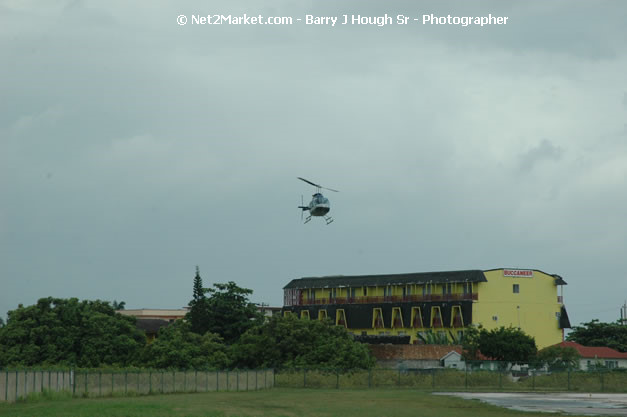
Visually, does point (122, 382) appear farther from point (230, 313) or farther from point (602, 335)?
point (602, 335)

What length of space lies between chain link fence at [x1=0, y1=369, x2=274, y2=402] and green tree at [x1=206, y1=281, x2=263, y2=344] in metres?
29.0

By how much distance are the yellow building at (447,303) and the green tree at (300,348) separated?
3624cm

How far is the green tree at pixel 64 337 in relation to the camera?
96750mm

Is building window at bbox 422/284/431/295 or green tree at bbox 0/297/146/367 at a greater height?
Result: building window at bbox 422/284/431/295

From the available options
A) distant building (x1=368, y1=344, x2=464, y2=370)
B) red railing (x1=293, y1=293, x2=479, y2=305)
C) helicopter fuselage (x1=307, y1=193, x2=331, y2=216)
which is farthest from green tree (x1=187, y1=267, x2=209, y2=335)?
red railing (x1=293, y1=293, x2=479, y2=305)

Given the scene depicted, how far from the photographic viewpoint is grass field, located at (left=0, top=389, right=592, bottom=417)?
50375mm

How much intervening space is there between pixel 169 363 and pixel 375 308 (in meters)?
55.9

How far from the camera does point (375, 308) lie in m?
146

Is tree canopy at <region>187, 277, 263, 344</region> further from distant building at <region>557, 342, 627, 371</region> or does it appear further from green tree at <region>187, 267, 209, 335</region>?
distant building at <region>557, 342, 627, 371</region>

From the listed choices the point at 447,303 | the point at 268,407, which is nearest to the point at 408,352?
the point at 447,303

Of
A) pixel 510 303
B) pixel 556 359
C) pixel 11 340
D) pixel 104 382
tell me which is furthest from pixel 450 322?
pixel 104 382

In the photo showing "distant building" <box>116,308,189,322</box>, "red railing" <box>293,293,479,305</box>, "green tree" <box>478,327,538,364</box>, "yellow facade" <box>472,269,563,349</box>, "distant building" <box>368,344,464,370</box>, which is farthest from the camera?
"distant building" <box>116,308,189,322</box>

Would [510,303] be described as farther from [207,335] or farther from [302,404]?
[302,404]

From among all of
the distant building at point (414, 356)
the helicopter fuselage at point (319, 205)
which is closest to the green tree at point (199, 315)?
the distant building at point (414, 356)
